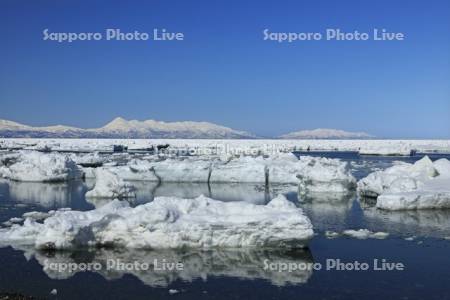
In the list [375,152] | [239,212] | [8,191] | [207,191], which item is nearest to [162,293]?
[239,212]

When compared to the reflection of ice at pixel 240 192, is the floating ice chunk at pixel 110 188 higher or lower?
higher

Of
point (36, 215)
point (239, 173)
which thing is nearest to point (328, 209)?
point (36, 215)

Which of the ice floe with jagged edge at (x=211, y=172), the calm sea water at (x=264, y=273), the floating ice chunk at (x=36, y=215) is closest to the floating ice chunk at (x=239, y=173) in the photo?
the ice floe with jagged edge at (x=211, y=172)

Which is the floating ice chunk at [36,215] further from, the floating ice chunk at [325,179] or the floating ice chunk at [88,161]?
the floating ice chunk at [88,161]

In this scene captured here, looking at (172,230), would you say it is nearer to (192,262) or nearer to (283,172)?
(192,262)

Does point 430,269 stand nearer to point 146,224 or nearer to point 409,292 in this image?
point 409,292

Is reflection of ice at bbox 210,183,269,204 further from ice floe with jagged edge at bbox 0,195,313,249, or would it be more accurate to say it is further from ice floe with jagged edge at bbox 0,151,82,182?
ice floe with jagged edge at bbox 0,151,82,182

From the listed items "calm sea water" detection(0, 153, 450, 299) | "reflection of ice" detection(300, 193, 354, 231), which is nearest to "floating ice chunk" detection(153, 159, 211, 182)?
"reflection of ice" detection(300, 193, 354, 231)
